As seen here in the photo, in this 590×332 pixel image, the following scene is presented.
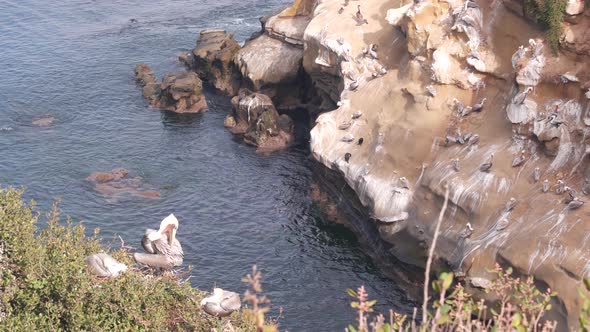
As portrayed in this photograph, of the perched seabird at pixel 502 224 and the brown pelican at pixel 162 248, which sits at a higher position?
the brown pelican at pixel 162 248

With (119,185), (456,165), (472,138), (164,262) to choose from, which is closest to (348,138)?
(472,138)

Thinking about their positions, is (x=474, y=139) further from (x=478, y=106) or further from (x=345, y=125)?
(x=345, y=125)

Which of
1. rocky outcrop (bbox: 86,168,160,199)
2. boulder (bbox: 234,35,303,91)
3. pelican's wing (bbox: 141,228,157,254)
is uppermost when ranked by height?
pelican's wing (bbox: 141,228,157,254)

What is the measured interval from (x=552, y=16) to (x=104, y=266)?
98.2ft

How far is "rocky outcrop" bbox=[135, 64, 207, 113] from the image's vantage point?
72188 mm

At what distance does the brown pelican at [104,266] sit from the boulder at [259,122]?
3943 cm

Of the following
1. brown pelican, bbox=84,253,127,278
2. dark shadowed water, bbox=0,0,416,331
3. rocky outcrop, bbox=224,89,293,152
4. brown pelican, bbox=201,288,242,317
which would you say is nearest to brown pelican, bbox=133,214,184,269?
brown pelican, bbox=84,253,127,278

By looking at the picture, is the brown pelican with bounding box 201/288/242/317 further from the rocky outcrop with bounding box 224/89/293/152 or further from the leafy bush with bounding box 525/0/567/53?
the rocky outcrop with bounding box 224/89/293/152

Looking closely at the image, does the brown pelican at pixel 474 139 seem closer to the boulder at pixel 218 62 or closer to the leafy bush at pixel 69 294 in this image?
the leafy bush at pixel 69 294

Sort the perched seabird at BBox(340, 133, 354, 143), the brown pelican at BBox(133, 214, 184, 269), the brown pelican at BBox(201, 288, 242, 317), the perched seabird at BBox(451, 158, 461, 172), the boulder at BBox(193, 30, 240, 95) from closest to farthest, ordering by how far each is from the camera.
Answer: the brown pelican at BBox(201, 288, 242, 317), the brown pelican at BBox(133, 214, 184, 269), the perched seabird at BBox(451, 158, 461, 172), the perched seabird at BBox(340, 133, 354, 143), the boulder at BBox(193, 30, 240, 95)

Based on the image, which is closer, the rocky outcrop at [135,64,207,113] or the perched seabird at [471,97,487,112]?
the perched seabird at [471,97,487,112]

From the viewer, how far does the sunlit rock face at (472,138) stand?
39.7m

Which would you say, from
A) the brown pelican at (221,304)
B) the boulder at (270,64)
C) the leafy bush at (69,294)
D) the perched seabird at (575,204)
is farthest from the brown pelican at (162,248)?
the boulder at (270,64)

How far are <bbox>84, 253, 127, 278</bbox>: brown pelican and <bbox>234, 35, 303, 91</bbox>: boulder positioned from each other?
151 ft
